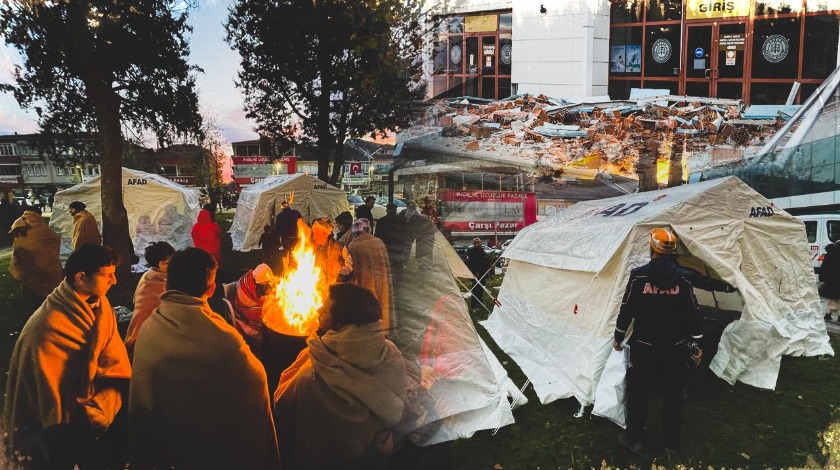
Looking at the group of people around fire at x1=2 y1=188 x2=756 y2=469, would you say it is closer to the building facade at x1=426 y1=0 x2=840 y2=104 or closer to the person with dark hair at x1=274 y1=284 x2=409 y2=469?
the person with dark hair at x1=274 y1=284 x2=409 y2=469

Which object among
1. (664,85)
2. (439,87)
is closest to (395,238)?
(439,87)

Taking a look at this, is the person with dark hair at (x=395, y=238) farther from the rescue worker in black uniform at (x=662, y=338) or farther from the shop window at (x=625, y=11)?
the shop window at (x=625, y=11)

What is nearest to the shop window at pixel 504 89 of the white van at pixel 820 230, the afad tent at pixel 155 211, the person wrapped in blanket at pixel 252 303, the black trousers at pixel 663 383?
the black trousers at pixel 663 383

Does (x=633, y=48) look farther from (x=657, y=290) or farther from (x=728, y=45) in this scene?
(x=657, y=290)

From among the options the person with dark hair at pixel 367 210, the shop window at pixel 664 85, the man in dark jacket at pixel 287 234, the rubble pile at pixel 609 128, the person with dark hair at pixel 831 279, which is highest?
the shop window at pixel 664 85

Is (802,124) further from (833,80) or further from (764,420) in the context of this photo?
(764,420)

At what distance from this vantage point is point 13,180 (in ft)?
8.18

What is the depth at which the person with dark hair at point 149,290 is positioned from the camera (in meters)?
2.76

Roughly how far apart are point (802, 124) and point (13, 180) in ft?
18.3

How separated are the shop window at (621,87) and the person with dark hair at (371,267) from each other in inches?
92.4

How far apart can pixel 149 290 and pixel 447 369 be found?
72.1 inches

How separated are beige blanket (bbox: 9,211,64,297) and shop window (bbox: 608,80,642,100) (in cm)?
456

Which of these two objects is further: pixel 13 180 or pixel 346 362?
pixel 13 180

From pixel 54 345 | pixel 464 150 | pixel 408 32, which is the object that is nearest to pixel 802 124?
pixel 464 150
